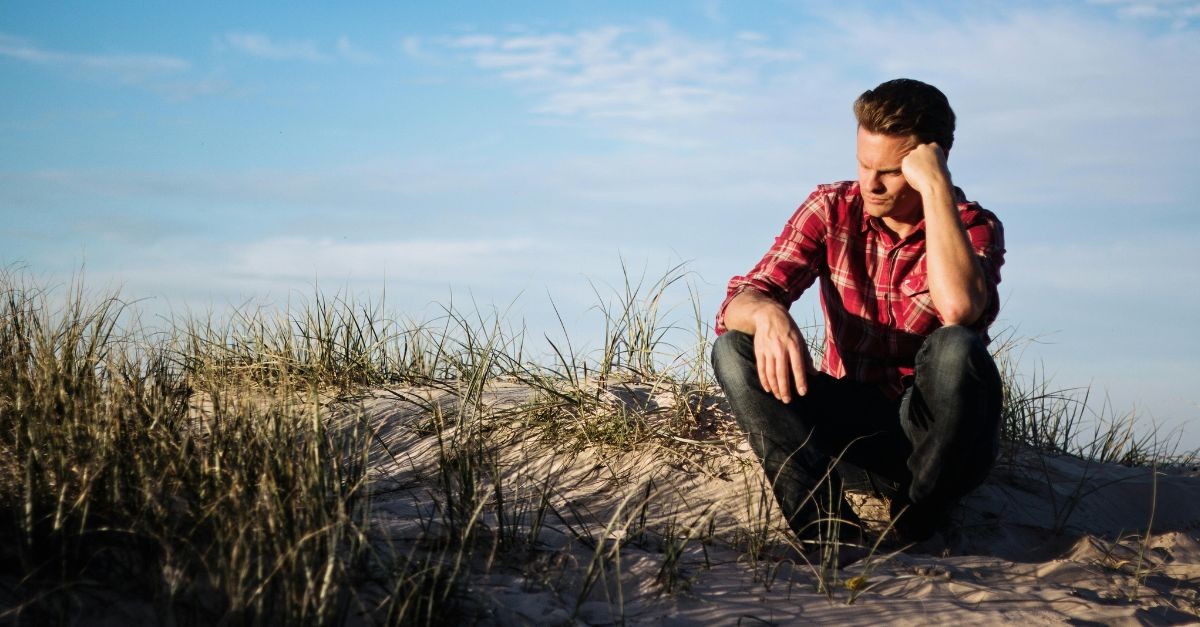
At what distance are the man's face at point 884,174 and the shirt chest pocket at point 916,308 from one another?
247 millimetres

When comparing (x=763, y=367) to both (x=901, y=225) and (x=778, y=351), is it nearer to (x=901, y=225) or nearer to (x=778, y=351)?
(x=778, y=351)

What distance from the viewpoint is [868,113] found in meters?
3.43

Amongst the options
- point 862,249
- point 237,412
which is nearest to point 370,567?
point 237,412

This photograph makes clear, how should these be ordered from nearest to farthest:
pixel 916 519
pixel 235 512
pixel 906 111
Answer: pixel 235 512 < pixel 906 111 < pixel 916 519

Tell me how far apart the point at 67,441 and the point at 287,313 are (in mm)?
2590

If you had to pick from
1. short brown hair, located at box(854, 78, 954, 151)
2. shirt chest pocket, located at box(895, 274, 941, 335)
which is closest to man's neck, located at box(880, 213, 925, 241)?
shirt chest pocket, located at box(895, 274, 941, 335)

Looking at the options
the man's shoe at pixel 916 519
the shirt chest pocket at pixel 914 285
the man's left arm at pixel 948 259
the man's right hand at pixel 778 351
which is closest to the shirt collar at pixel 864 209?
the shirt chest pocket at pixel 914 285

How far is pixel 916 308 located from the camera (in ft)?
11.3

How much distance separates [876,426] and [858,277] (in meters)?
0.53

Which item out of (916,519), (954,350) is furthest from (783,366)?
(916,519)

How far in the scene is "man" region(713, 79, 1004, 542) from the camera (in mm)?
3119

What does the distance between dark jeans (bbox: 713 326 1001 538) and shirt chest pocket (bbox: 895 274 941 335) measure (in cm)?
→ 24

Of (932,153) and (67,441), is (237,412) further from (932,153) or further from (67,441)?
(932,153)

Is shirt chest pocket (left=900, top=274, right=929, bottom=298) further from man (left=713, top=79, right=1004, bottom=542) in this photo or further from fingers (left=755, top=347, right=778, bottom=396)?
fingers (left=755, top=347, right=778, bottom=396)
